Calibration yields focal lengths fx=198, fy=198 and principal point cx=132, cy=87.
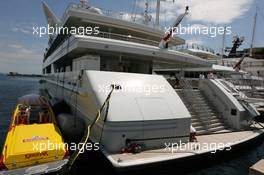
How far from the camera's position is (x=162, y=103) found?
8758mm

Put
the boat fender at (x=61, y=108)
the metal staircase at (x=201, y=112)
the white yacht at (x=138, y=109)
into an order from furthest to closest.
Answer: the boat fender at (x=61, y=108) < the metal staircase at (x=201, y=112) < the white yacht at (x=138, y=109)

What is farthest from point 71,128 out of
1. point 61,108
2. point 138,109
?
point 61,108

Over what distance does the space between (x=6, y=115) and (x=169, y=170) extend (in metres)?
16.4

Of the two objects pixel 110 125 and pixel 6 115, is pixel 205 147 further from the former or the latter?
pixel 6 115

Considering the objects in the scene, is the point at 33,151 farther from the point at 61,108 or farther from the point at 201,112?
the point at 201,112

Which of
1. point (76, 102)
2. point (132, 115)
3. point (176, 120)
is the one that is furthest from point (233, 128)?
→ point (76, 102)

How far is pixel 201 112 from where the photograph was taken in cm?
1209

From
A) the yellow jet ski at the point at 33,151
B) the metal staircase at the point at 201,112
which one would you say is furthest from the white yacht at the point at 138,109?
the yellow jet ski at the point at 33,151

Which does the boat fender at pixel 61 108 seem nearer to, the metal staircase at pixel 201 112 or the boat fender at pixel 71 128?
the boat fender at pixel 71 128

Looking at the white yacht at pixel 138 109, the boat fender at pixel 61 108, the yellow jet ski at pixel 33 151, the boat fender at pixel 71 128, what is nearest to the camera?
the yellow jet ski at pixel 33 151

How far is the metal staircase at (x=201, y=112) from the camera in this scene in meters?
11.1

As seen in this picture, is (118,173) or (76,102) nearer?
(118,173)

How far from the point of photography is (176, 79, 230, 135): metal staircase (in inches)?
436

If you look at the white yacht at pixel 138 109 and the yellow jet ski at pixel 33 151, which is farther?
the white yacht at pixel 138 109
